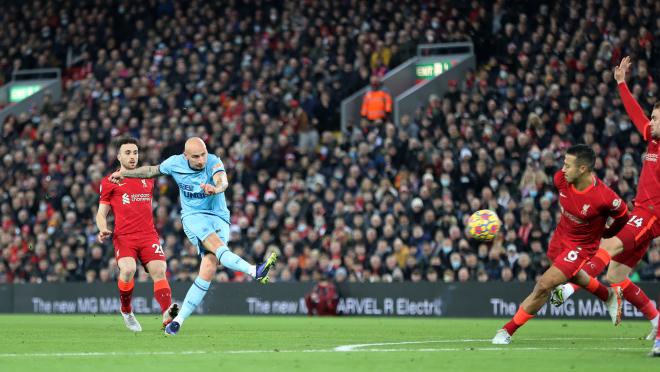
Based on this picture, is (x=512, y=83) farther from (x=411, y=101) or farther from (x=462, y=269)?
(x=462, y=269)

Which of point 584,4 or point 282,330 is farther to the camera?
point 584,4

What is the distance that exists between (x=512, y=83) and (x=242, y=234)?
6811 mm

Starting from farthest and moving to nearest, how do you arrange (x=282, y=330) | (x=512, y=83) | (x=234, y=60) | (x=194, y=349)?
1. (x=234, y=60)
2. (x=512, y=83)
3. (x=282, y=330)
4. (x=194, y=349)

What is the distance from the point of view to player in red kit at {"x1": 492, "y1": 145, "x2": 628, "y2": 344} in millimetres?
12250

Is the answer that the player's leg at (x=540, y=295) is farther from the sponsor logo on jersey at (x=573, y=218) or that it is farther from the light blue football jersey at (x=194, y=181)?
the light blue football jersey at (x=194, y=181)

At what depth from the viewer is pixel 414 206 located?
24.3 m

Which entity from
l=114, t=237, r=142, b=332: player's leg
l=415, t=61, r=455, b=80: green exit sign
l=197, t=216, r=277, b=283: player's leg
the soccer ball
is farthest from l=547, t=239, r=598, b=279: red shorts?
l=415, t=61, r=455, b=80: green exit sign

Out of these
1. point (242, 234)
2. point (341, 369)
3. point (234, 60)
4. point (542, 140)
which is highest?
point (234, 60)

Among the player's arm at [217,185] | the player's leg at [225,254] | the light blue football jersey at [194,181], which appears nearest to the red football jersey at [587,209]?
the player's leg at [225,254]

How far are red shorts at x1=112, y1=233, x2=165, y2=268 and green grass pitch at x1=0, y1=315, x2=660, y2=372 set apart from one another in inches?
40.8

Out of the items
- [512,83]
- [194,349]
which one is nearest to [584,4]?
[512,83]

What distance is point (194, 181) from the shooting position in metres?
14.3

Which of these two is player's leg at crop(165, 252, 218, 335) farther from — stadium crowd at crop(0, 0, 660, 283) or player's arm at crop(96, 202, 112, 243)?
stadium crowd at crop(0, 0, 660, 283)

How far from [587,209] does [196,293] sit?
468 centimetres
